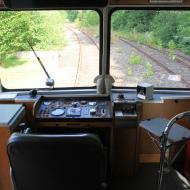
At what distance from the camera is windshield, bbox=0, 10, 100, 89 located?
9.44 ft

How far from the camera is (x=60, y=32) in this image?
2.96 m

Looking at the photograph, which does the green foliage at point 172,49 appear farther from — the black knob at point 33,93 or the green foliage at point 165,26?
the black knob at point 33,93

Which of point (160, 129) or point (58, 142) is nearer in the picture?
point (58, 142)

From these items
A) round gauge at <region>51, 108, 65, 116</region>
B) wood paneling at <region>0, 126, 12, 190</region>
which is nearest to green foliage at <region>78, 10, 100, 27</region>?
round gauge at <region>51, 108, 65, 116</region>

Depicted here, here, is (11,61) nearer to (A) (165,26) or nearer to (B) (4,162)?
(B) (4,162)

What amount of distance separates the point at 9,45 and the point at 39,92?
0.57 meters

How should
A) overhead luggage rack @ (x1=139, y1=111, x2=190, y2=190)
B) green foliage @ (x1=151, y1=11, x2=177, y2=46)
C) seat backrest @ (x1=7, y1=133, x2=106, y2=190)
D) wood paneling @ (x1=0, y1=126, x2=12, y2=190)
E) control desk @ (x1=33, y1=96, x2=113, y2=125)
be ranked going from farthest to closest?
A: green foliage @ (x1=151, y1=11, x2=177, y2=46) → control desk @ (x1=33, y1=96, x2=113, y2=125) → wood paneling @ (x1=0, y1=126, x2=12, y2=190) → overhead luggage rack @ (x1=139, y1=111, x2=190, y2=190) → seat backrest @ (x1=7, y1=133, x2=106, y2=190)

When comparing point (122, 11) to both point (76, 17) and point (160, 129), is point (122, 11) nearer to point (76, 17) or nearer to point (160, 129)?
point (76, 17)

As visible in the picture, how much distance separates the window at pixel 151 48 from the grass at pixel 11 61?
0.96m

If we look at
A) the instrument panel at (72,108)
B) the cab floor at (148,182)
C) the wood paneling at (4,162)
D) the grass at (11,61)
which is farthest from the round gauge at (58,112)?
the cab floor at (148,182)

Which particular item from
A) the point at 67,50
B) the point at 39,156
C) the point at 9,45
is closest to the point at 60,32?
the point at 67,50

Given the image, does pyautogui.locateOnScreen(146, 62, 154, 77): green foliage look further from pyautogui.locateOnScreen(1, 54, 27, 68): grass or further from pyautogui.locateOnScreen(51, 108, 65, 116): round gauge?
pyautogui.locateOnScreen(1, 54, 27, 68): grass

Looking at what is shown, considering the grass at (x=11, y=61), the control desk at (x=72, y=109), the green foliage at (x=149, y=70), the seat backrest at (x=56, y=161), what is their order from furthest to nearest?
the green foliage at (x=149, y=70), the grass at (x=11, y=61), the control desk at (x=72, y=109), the seat backrest at (x=56, y=161)

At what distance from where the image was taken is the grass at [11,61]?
2.96 metres
